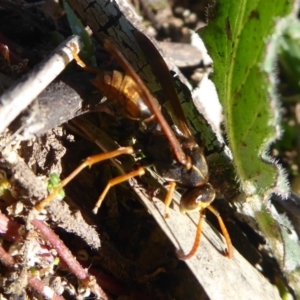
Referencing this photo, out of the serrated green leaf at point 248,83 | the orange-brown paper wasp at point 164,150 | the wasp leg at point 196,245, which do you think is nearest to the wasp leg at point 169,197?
the orange-brown paper wasp at point 164,150

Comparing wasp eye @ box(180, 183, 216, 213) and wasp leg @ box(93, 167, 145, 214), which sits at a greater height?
wasp leg @ box(93, 167, 145, 214)

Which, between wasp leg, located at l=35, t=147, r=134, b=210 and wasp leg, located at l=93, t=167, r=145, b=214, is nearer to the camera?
wasp leg, located at l=35, t=147, r=134, b=210

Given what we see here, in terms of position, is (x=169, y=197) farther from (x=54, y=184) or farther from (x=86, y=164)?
(x=54, y=184)

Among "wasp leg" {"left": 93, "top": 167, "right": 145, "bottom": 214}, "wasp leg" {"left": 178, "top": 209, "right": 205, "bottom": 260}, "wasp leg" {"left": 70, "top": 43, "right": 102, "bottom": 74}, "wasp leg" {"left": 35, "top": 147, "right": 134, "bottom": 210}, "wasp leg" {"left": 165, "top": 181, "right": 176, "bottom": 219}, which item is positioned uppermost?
"wasp leg" {"left": 70, "top": 43, "right": 102, "bottom": 74}

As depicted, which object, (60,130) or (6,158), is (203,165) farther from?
(6,158)

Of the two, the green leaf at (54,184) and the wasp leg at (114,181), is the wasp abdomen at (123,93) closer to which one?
the wasp leg at (114,181)

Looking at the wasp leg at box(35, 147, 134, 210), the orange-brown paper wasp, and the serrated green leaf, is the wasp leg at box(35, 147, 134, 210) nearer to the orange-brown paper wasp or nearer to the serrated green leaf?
the orange-brown paper wasp

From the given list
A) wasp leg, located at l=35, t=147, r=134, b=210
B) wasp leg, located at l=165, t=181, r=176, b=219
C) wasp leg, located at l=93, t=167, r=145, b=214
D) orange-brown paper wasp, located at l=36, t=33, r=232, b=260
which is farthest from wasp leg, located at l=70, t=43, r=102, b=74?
wasp leg, located at l=165, t=181, r=176, b=219
